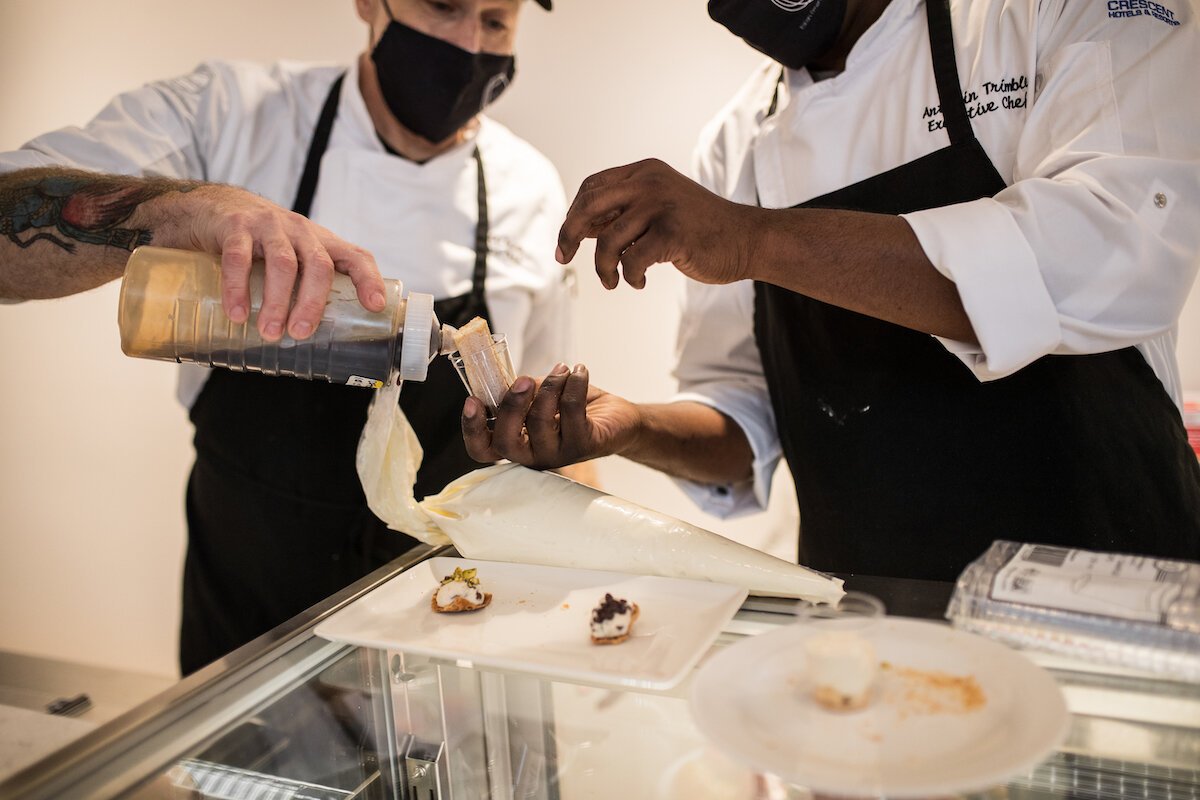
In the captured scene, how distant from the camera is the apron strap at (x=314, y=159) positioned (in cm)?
179

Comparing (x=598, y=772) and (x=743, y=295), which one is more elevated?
(x=743, y=295)

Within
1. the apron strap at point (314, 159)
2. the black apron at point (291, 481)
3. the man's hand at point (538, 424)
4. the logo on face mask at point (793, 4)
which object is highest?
the logo on face mask at point (793, 4)

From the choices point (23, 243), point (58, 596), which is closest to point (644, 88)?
point (23, 243)

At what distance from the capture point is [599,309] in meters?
2.75

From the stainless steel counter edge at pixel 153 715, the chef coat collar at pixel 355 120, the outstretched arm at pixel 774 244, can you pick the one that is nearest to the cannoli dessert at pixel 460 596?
the stainless steel counter edge at pixel 153 715

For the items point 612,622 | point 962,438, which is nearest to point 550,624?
point 612,622

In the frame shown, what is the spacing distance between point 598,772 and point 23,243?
1.14 meters

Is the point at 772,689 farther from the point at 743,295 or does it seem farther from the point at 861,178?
the point at 743,295

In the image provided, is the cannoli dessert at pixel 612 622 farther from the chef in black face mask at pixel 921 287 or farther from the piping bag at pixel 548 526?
the chef in black face mask at pixel 921 287

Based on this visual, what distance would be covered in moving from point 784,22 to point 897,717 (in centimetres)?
104

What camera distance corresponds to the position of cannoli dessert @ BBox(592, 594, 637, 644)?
2.72 feet

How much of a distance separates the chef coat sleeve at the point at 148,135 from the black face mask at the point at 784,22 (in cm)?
101

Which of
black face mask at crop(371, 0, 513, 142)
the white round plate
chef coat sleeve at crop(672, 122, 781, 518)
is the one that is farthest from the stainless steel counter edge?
black face mask at crop(371, 0, 513, 142)

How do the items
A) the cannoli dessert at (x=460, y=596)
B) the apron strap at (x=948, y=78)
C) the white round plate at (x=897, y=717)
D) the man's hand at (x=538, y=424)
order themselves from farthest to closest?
1. the apron strap at (x=948, y=78)
2. the man's hand at (x=538, y=424)
3. the cannoli dessert at (x=460, y=596)
4. the white round plate at (x=897, y=717)
